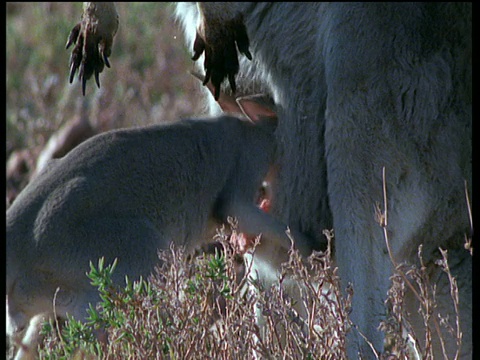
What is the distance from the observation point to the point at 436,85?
383 cm

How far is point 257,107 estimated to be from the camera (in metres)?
4.49

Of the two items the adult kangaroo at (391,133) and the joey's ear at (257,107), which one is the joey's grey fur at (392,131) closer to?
the adult kangaroo at (391,133)

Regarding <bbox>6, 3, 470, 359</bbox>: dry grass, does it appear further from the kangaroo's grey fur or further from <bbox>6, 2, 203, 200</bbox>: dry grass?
the kangaroo's grey fur

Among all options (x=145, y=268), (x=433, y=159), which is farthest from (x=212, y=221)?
(x=433, y=159)

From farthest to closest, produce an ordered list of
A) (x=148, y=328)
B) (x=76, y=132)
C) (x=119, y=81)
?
(x=119, y=81) < (x=76, y=132) < (x=148, y=328)

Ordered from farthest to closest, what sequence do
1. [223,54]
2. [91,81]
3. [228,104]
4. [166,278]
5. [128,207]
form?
[91,81], [228,104], [223,54], [128,207], [166,278]

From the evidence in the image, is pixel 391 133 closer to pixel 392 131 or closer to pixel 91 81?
pixel 392 131

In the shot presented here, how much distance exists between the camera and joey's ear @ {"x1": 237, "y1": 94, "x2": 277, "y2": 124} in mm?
4449

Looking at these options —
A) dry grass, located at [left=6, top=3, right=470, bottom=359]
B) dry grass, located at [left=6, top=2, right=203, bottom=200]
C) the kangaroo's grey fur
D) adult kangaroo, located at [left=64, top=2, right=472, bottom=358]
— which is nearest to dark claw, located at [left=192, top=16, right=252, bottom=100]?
adult kangaroo, located at [left=64, top=2, right=472, bottom=358]

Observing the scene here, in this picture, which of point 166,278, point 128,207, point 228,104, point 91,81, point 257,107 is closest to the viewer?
point 166,278

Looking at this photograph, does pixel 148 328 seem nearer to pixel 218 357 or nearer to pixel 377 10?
pixel 218 357

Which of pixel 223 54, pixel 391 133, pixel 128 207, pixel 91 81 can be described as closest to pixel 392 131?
pixel 391 133

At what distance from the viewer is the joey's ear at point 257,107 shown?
445 cm

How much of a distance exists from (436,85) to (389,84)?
166 millimetres
